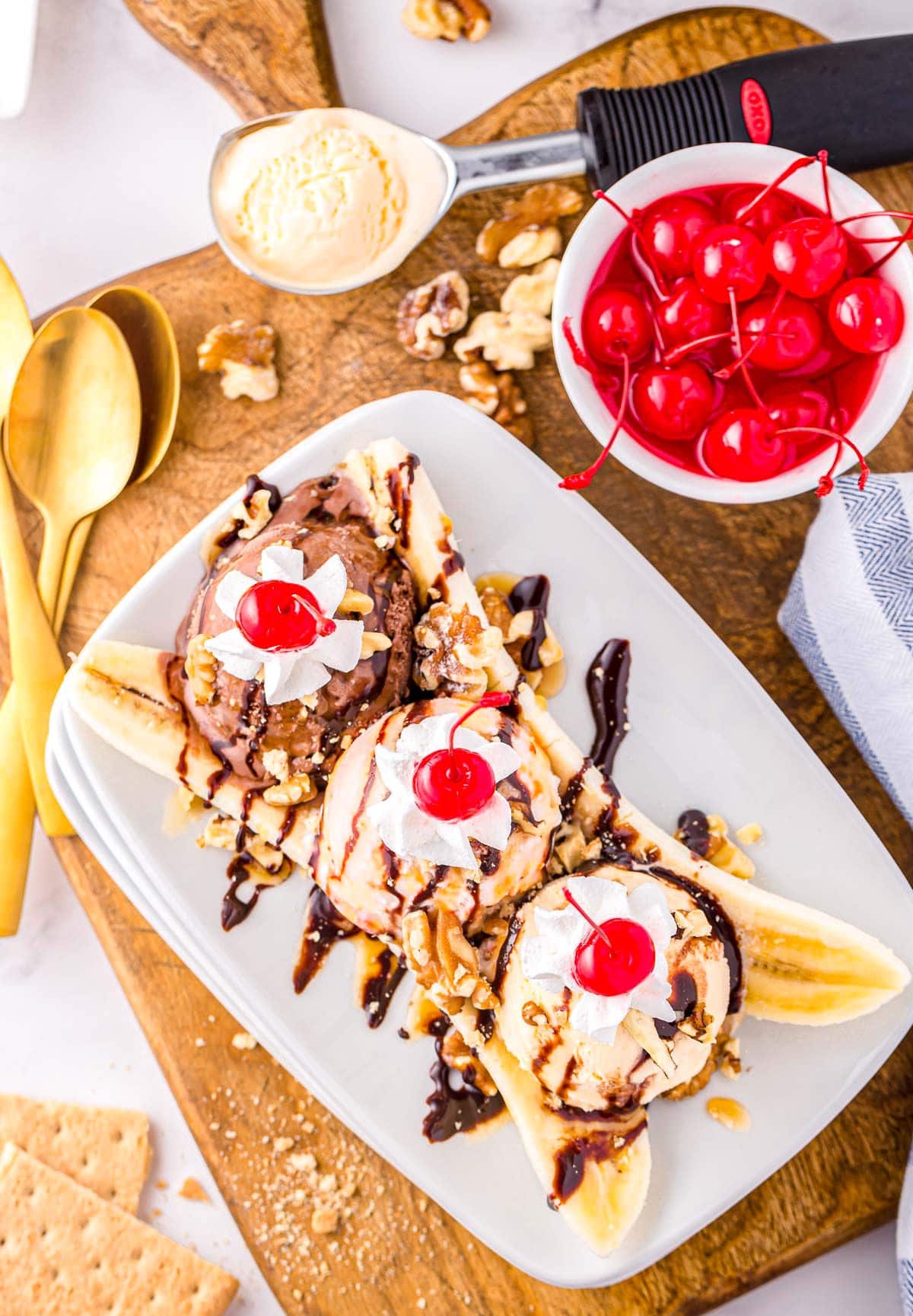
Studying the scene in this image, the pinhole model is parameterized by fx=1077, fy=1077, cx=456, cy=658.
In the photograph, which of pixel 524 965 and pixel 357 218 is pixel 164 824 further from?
pixel 357 218

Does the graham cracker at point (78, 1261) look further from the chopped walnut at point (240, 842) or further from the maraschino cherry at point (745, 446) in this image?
the maraschino cherry at point (745, 446)

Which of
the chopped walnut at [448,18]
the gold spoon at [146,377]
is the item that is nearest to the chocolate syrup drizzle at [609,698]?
the gold spoon at [146,377]

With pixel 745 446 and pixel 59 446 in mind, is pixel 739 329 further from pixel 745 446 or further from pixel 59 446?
pixel 59 446

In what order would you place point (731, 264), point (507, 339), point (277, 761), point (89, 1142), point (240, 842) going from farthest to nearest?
point (89, 1142), point (507, 339), point (240, 842), point (277, 761), point (731, 264)

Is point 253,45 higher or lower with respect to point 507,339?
higher

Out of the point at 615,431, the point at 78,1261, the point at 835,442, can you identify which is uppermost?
the point at 615,431

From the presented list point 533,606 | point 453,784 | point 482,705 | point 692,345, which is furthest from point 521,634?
point 692,345
